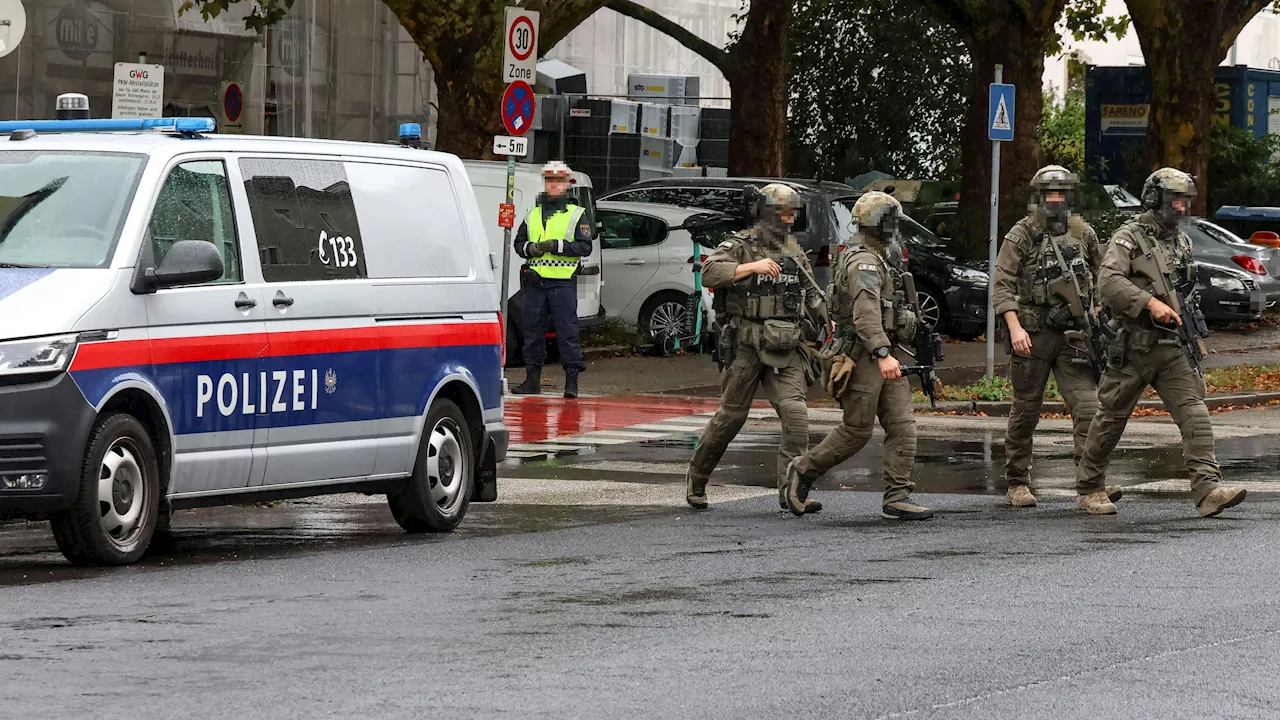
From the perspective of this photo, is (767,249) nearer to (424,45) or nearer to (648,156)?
(424,45)

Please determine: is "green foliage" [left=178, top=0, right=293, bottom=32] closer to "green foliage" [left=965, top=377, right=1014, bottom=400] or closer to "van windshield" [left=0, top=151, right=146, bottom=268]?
"green foliage" [left=965, top=377, right=1014, bottom=400]

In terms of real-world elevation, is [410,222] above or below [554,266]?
above

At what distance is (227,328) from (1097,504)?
4.64m

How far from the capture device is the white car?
2258 centimetres

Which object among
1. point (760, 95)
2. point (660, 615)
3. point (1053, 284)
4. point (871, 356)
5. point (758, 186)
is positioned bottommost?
point (660, 615)

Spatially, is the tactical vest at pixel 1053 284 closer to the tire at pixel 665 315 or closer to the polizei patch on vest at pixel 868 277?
the polizei patch on vest at pixel 868 277

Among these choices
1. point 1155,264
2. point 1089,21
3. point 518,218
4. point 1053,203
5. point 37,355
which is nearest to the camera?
point 37,355

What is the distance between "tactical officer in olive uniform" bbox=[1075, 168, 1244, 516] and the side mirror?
462cm

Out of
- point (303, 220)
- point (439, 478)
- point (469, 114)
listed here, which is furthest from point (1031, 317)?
point (469, 114)

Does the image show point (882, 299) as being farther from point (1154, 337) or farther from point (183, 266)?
point (183, 266)

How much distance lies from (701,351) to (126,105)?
27.7 feet

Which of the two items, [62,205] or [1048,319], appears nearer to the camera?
[62,205]

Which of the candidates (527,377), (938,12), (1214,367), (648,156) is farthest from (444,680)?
(648,156)

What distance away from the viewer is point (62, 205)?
8.95 meters
